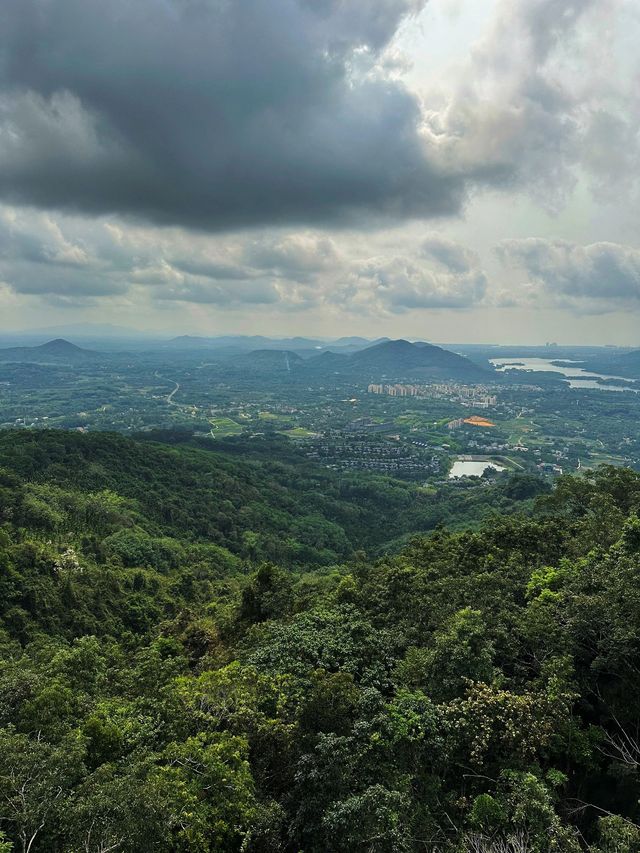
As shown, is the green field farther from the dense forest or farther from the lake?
the dense forest

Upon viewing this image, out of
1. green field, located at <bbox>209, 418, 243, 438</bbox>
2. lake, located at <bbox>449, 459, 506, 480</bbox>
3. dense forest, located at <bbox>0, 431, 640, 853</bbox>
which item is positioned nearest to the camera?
dense forest, located at <bbox>0, 431, 640, 853</bbox>

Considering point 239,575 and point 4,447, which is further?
point 4,447

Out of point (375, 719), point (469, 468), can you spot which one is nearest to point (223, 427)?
point (469, 468)

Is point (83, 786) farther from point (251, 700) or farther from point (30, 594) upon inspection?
point (30, 594)

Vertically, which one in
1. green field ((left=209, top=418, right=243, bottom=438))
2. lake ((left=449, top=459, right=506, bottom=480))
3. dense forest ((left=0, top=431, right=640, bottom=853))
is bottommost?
lake ((left=449, top=459, right=506, bottom=480))

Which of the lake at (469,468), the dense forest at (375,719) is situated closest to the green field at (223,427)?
the lake at (469,468)

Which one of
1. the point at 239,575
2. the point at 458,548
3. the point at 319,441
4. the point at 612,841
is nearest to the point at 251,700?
the point at 612,841

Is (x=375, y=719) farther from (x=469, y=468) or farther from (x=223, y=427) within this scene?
(x=223, y=427)

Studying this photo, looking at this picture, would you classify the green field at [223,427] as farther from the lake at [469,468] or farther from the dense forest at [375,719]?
the dense forest at [375,719]

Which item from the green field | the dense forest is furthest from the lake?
the dense forest
